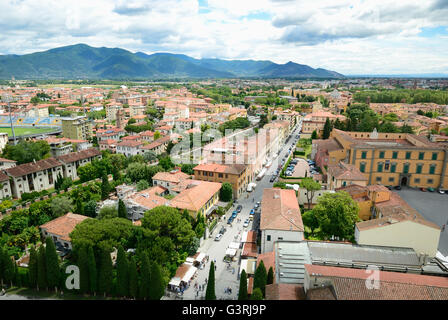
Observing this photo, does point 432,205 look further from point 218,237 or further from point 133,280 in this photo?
point 133,280

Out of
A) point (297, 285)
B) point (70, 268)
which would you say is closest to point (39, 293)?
point (70, 268)

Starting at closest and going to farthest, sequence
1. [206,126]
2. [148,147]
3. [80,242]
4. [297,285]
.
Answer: [297,285] → [80,242] → [148,147] → [206,126]

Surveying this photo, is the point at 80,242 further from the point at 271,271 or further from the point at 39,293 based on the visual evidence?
the point at 271,271

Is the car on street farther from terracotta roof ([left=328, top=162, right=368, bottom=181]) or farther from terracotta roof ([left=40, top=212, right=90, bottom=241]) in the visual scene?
terracotta roof ([left=328, top=162, right=368, bottom=181])

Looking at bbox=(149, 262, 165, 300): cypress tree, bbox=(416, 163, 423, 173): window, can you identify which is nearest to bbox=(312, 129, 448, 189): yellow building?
bbox=(416, 163, 423, 173): window

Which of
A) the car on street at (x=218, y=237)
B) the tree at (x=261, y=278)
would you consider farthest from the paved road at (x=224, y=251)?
the tree at (x=261, y=278)

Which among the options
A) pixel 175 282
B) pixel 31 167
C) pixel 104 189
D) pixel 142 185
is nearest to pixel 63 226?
pixel 104 189

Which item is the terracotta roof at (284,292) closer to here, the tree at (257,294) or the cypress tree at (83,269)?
the tree at (257,294)
